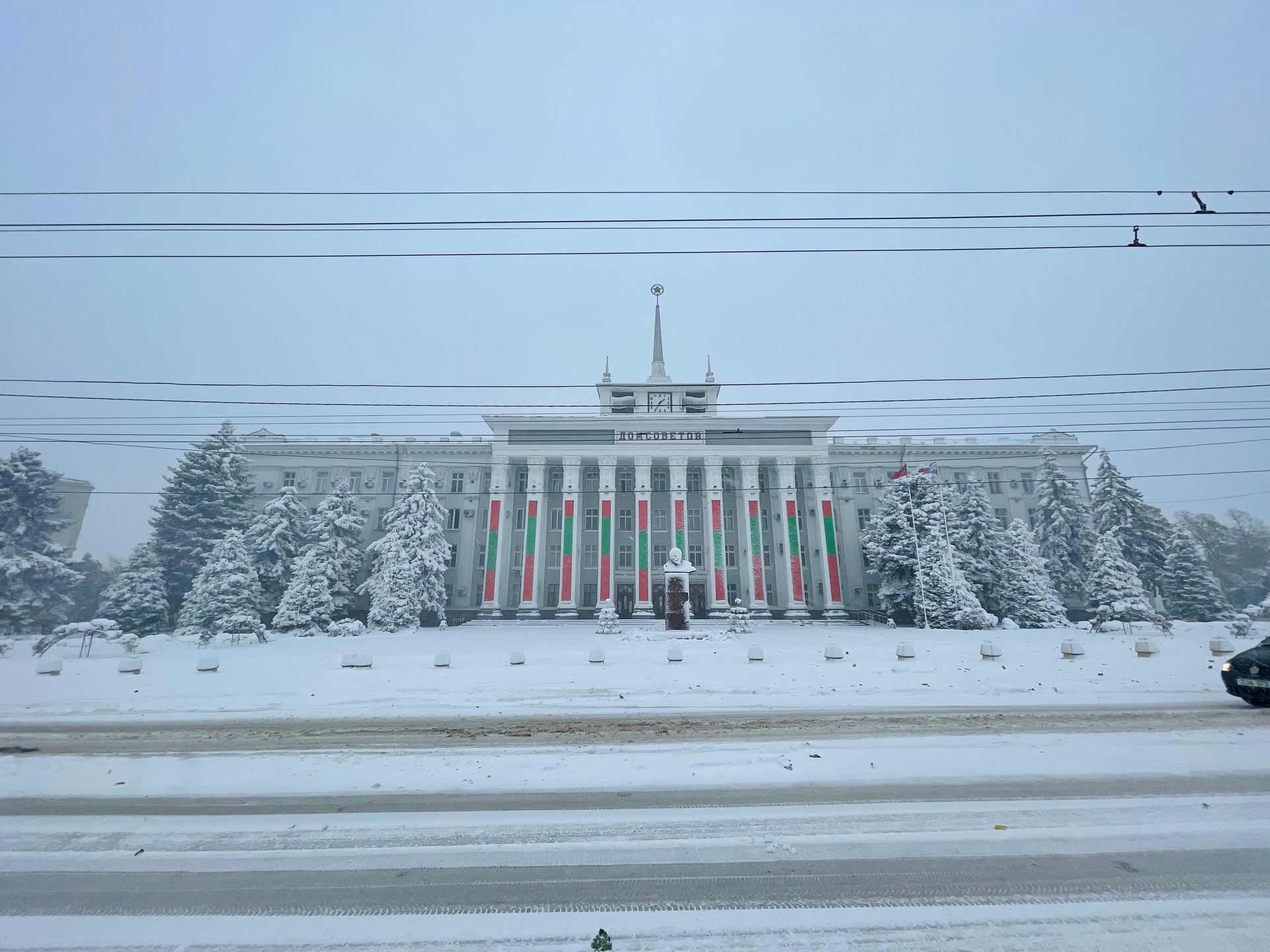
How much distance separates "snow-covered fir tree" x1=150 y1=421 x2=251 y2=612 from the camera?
107 ft

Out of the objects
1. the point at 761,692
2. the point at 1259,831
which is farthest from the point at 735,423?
the point at 1259,831

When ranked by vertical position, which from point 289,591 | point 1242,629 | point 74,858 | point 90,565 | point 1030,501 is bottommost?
point 74,858

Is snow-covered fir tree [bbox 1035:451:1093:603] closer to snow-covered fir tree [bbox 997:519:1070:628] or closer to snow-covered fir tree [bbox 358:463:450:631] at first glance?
snow-covered fir tree [bbox 997:519:1070:628]

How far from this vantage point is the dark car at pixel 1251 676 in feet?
30.1

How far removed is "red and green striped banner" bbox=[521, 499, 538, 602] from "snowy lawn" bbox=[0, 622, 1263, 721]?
1827 cm

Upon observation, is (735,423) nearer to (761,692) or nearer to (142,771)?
(761,692)

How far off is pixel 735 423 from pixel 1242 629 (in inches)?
1095

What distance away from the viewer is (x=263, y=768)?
6.32 meters

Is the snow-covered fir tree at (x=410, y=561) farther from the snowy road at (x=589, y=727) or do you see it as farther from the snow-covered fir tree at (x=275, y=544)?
the snowy road at (x=589, y=727)

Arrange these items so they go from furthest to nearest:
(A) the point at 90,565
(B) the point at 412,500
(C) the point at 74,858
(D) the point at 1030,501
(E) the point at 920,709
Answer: (A) the point at 90,565
(D) the point at 1030,501
(B) the point at 412,500
(E) the point at 920,709
(C) the point at 74,858

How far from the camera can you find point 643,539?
1582 inches

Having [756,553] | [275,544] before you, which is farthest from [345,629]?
[756,553]

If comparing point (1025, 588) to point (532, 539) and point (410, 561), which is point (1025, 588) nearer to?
point (532, 539)

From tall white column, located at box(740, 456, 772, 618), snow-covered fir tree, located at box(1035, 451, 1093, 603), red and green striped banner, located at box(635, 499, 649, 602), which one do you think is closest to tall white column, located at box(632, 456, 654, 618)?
red and green striped banner, located at box(635, 499, 649, 602)
